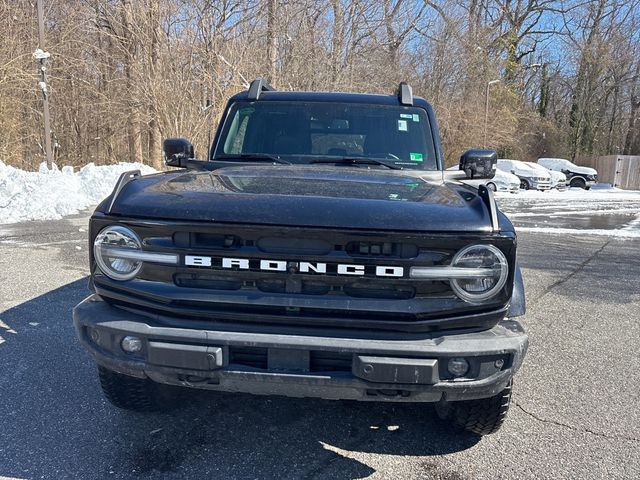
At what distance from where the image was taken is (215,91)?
18.6m

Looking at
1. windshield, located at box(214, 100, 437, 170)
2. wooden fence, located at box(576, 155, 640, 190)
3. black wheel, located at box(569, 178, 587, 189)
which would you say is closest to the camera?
windshield, located at box(214, 100, 437, 170)

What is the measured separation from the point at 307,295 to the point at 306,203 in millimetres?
395

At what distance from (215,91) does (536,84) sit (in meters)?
32.6

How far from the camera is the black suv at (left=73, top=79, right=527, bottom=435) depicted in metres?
2.10

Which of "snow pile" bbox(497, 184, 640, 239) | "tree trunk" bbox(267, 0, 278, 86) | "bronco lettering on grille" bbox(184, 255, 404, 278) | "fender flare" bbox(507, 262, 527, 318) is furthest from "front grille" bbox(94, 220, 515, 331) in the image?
"tree trunk" bbox(267, 0, 278, 86)

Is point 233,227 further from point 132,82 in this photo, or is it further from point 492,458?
point 132,82

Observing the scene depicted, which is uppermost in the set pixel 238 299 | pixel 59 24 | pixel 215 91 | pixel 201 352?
pixel 59 24

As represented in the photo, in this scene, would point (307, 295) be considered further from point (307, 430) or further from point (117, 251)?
point (307, 430)

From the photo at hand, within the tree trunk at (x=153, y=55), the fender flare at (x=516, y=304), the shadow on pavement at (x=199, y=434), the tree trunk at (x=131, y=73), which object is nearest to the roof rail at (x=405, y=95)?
the fender flare at (x=516, y=304)

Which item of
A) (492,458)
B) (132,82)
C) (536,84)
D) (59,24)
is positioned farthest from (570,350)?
(536,84)

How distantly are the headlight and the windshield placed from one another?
59.7 inches

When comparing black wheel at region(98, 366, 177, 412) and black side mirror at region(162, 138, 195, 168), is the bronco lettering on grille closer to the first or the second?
black wheel at region(98, 366, 177, 412)

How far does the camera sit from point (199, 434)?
9.08 ft

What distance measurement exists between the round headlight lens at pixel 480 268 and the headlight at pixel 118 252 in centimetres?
134
